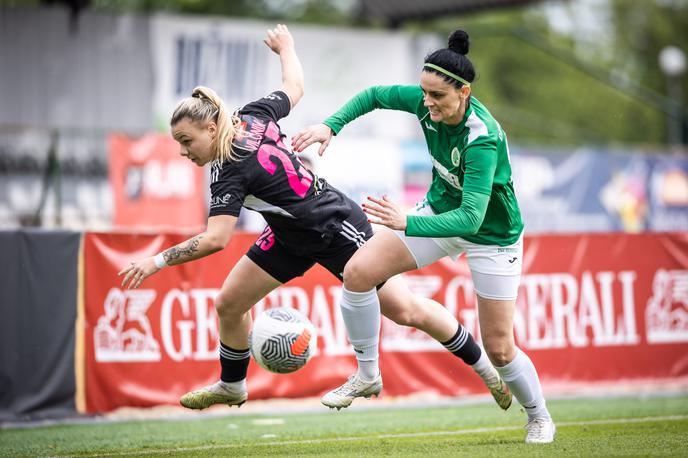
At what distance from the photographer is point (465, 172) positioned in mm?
5609

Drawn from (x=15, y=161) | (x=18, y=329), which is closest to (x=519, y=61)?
(x=15, y=161)

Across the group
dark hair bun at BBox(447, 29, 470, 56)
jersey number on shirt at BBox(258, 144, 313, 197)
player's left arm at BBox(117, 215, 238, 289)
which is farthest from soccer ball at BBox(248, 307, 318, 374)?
dark hair bun at BBox(447, 29, 470, 56)

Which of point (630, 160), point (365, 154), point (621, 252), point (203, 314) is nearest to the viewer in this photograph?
point (203, 314)

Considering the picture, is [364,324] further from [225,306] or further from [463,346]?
[225,306]

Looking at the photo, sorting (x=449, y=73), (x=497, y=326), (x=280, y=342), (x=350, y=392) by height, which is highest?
(x=449, y=73)

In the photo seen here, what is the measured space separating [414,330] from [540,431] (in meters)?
4.09

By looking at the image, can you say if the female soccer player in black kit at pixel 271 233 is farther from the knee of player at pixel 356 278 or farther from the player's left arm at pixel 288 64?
the knee of player at pixel 356 278

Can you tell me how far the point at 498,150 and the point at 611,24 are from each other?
4409 cm

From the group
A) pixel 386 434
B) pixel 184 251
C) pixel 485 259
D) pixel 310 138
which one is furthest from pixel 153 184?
pixel 485 259

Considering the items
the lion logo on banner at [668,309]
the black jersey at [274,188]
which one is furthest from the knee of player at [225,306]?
the lion logo on banner at [668,309]

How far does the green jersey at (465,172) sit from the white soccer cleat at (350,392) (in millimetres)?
1205

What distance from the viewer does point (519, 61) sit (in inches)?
1774

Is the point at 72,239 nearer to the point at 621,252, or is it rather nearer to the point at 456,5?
the point at 621,252

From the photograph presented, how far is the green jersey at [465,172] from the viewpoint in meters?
5.50
